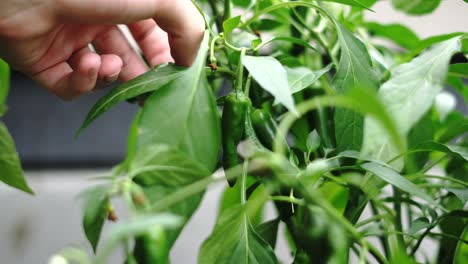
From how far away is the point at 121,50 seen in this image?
621mm

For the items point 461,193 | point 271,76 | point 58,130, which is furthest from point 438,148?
point 58,130

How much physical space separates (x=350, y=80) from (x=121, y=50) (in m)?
0.27

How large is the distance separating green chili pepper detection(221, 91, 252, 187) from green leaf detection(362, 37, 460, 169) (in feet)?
0.32

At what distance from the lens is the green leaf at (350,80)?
1.49 feet

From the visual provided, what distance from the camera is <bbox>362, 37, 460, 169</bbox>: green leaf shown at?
0.34 meters

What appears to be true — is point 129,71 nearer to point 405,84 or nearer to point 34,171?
point 405,84

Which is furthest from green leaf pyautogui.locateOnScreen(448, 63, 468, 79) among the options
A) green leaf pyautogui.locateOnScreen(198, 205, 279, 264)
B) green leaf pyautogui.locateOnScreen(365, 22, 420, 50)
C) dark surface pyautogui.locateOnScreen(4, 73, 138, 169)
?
dark surface pyautogui.locateOnScreen(4, 73, 138, 169)

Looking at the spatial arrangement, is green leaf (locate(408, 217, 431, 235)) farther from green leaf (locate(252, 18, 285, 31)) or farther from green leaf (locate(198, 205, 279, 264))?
green leaf (locate(252, 18, 285, 31))

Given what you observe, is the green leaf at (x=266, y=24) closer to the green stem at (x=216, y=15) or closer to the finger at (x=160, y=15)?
the green stem at (x=216, y=15)

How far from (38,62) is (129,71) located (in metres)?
0.10

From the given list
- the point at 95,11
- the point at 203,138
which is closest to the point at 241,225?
the point at 203,138

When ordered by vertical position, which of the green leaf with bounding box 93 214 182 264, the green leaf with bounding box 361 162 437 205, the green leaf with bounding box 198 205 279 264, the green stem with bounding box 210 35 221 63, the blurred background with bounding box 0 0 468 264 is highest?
the green leaf with bounding box 93 214 182 264

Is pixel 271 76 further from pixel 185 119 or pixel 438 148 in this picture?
pixel 438 148

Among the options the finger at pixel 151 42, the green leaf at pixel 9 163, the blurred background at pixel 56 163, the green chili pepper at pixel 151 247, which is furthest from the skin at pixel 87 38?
the blurred background at pixel 56 163
